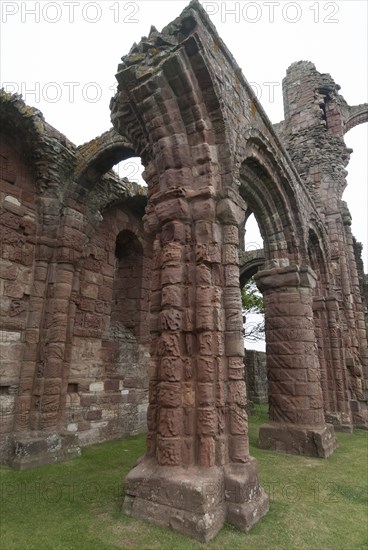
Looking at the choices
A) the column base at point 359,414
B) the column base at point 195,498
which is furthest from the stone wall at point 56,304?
the column base at point 359,414

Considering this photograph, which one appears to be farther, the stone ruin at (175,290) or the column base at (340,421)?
the column base at (340,421)

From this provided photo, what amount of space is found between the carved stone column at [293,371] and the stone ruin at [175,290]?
27 millimetres

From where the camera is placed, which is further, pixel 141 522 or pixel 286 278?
pixel 286 278

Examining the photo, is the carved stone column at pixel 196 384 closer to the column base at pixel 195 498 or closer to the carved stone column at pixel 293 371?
the column base at pixel 195 498

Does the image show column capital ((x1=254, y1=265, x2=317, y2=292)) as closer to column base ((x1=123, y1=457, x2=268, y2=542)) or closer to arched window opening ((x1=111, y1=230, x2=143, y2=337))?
arched window opening ((x1=111, y1=230, x2=143, y2=337))

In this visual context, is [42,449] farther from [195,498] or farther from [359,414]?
[359,414]

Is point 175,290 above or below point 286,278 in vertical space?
below

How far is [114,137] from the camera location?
6836mm

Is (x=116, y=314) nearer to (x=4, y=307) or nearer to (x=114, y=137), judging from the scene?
(x=4, y=307)

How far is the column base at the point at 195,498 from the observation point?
10.2 feet

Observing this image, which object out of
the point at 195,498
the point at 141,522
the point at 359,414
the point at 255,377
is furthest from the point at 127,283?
the point at 255,377

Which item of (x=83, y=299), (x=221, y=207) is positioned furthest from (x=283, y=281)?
(x=83, y=299)

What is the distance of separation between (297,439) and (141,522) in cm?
383

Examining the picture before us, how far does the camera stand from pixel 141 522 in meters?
3.28
